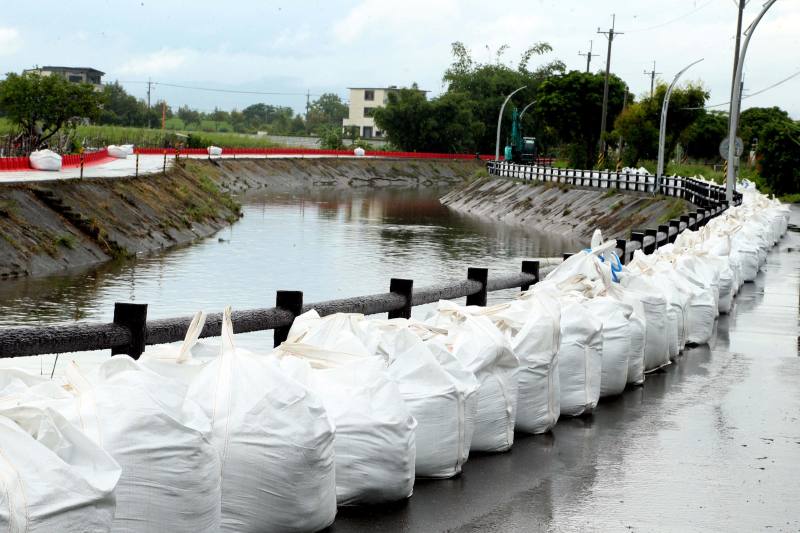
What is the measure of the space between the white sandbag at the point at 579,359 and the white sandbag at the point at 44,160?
28.9 metres

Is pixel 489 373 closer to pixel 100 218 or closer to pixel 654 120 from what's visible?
pixel 100 218

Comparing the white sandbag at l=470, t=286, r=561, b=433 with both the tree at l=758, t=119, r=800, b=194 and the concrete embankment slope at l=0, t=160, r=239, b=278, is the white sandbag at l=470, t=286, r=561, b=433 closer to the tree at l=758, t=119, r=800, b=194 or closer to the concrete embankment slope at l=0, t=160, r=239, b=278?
the concrete embankment slope at l=0, t=160, r=239, b=278

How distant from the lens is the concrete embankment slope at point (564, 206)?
40.1m

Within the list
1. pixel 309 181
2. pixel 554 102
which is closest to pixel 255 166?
pixel 309 181

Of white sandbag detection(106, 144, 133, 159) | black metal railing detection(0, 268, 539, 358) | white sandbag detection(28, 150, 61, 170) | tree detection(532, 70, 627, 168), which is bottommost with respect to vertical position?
black metal railing detection(0, 268, 539, 358)

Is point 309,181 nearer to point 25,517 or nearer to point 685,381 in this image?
point 685,381

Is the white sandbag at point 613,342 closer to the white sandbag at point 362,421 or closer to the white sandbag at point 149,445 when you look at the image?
the white sandbag at point 362,421

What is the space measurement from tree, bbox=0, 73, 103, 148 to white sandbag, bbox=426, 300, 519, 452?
136 ft

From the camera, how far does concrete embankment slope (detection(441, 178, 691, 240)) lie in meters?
40.1

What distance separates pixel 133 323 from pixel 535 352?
230cm

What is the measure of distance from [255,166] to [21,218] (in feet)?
152

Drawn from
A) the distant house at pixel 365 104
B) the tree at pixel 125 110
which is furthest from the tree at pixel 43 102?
the distant house at pixel 365 104

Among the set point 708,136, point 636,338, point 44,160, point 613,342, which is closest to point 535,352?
point 613,342

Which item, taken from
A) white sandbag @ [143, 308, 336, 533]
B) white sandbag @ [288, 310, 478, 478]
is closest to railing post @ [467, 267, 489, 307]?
white sandbag @ [288, 310, 478, 478]
